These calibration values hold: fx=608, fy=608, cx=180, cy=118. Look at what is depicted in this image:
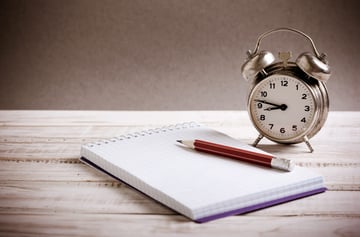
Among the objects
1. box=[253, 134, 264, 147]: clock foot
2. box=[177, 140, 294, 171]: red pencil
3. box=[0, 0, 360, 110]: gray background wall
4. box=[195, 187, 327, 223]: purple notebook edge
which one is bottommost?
box=[195, 187, 327, 223]: purple notebook edge

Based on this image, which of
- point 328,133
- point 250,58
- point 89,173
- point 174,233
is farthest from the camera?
point 328,133

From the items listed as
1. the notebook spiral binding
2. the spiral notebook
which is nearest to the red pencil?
the spiral notebook

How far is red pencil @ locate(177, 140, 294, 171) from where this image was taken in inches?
42.4

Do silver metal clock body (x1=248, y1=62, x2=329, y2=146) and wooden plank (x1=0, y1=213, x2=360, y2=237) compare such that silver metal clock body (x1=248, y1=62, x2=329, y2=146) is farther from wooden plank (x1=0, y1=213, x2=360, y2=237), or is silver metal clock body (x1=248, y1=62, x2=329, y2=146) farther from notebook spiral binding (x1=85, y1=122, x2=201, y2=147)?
wooden plank (x1=0, y1=213, x2=360, y2=237)

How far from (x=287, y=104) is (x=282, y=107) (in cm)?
1

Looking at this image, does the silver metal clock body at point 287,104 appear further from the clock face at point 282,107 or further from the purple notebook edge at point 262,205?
the purple notebook edge at point 262,205

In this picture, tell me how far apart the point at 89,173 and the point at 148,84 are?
6.72 feet

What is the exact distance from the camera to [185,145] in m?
1.22

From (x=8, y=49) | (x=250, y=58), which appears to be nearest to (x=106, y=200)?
(x=250, y=58)

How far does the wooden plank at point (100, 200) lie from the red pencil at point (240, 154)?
0.30ft

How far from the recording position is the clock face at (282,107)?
1.30 meters

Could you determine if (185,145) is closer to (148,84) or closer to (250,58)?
(250,58)

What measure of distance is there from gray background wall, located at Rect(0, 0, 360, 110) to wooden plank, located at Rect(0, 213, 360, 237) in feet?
7.25

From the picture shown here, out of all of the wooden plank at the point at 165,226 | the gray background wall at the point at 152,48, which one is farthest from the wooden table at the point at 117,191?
the gray background wall at the point at 152,48
